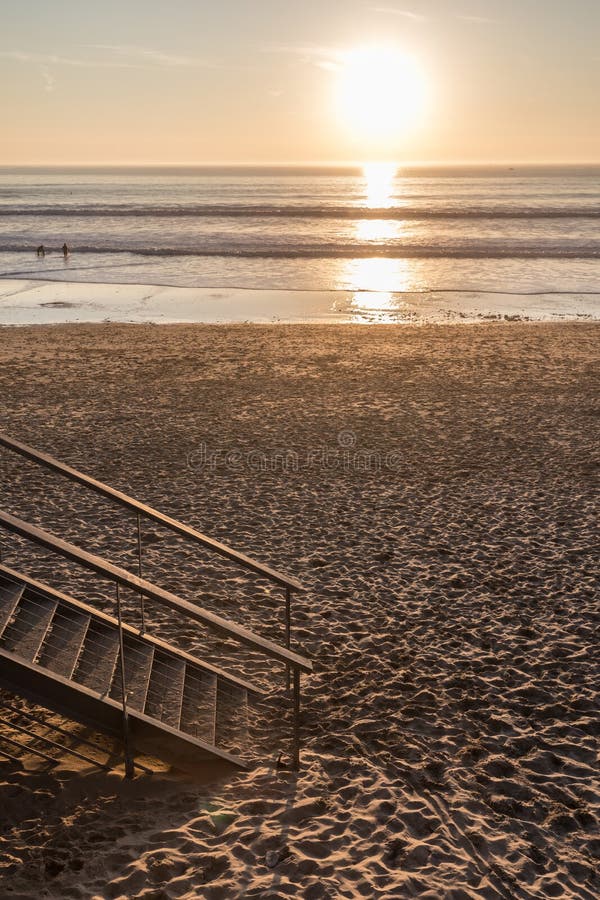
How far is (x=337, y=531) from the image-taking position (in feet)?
36.6

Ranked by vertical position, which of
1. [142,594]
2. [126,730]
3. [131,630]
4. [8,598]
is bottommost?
[126,730]

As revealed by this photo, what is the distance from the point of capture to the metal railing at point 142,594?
5184 millimetres

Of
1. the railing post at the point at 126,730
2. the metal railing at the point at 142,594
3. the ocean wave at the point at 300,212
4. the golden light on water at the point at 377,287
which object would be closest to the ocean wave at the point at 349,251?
the golden light on water at the point at 377,287

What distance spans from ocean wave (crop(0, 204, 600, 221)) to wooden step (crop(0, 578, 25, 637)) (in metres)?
70.2

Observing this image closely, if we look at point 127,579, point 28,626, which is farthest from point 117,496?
point 28,626

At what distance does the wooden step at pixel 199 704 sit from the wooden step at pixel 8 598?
1.73 meters

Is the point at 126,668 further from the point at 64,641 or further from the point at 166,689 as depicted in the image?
the point at 64,641

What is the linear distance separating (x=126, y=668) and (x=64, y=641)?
2.00 ft

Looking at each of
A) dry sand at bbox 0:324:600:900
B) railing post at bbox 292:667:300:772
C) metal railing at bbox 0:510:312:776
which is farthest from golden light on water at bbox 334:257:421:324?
metal railing at bbox 0:510:312:776

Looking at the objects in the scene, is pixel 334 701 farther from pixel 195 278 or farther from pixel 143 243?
pixel 143 243

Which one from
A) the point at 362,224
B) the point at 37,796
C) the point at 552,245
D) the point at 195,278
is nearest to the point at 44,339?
the point at 195,278

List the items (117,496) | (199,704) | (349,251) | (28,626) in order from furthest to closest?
(349,251)
(199,704)
(28,626)
(117,496)

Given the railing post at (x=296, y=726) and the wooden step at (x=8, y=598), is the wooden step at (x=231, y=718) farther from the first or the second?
the wooden step at (x=8, y=598)

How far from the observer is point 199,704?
6.84 m
